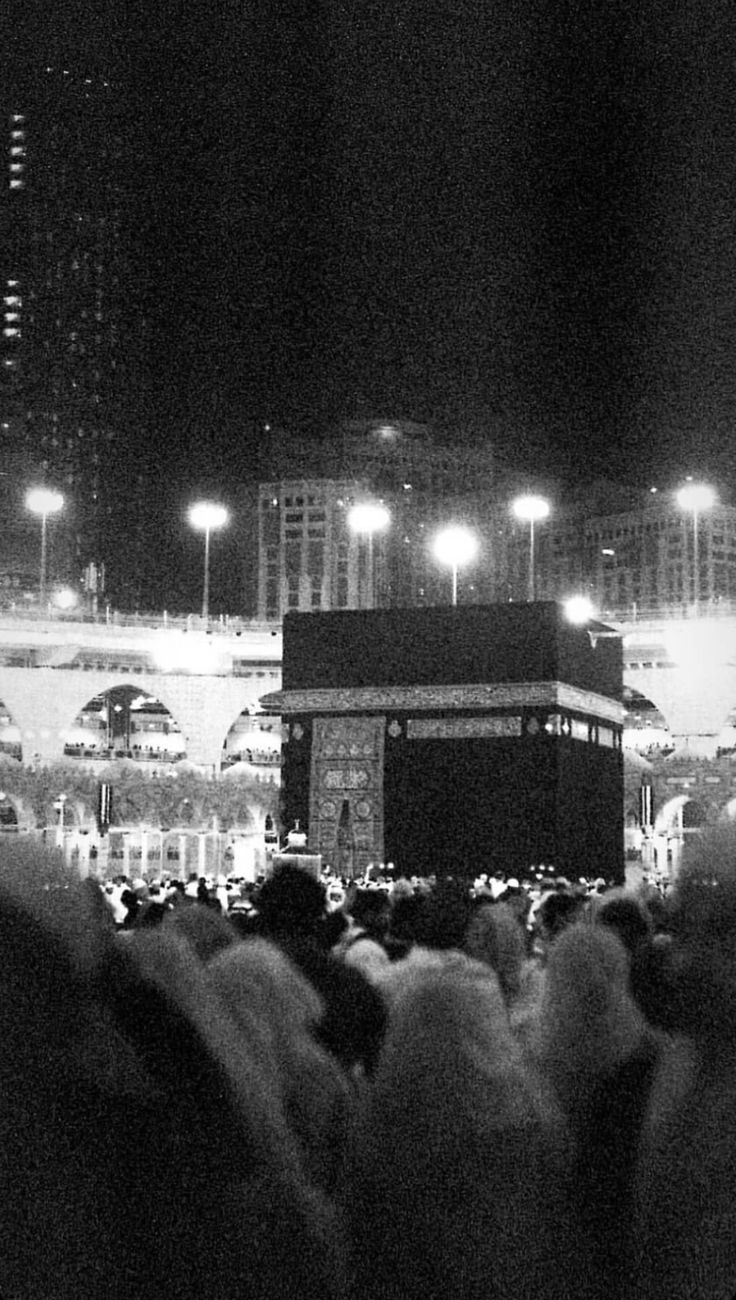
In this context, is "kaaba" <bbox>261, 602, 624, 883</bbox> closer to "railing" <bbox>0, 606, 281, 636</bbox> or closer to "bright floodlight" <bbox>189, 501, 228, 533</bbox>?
"bright floodlight" <bbox>189, 501, 228, 533</bbox>

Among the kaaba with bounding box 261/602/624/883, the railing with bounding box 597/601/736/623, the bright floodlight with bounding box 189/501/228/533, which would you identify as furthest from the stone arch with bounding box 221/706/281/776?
the kaaba with bounding box 261/602/624/883

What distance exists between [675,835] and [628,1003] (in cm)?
3077

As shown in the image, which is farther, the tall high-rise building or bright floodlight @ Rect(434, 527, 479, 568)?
the tall high-rise building

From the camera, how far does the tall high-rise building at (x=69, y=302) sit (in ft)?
219

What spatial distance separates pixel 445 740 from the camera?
23594 millimetres

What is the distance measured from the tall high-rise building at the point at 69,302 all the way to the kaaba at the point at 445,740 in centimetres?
4298

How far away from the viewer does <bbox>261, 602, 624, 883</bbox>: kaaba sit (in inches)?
907

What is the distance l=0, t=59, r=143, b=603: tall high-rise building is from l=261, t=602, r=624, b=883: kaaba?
1692 inches

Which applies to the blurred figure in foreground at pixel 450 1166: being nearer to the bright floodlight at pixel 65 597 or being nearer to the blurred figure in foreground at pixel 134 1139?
the blurred figure in foreground at pixel 134 1139

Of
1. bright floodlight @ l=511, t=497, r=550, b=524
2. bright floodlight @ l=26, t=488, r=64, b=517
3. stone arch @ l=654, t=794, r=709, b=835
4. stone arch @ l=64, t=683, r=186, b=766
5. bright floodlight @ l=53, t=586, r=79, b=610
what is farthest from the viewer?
bright floodlight @ l=53, t=586, r=79, b=610

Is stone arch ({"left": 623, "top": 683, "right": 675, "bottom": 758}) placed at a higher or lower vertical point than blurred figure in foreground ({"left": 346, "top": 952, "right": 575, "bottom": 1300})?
higher

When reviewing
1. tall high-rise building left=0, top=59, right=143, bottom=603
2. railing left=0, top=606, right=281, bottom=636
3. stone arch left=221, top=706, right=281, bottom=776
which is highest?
tall high-rise building left=0, top=59, right=143, bottom=603

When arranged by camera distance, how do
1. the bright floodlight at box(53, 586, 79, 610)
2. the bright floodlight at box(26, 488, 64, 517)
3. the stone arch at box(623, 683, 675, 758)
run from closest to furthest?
1. the bright floodlight at box(26, 488, 64, 517)
2. the stone arch at box(623, 683, 675, 758)
3. the bright floodlight at box(53, 586, 79, 610)

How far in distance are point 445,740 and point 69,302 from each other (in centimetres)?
4812
